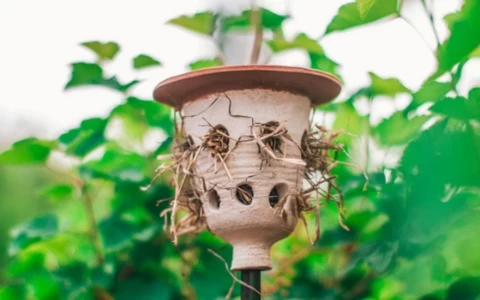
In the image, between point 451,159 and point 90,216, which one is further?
point 90,216

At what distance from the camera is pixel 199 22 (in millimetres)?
1178

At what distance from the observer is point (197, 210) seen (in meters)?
0.93

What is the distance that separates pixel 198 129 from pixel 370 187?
42cm

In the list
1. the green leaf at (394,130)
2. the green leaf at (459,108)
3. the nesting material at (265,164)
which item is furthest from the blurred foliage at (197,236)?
the green leaf at (459,108)

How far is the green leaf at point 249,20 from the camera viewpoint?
3.85ft

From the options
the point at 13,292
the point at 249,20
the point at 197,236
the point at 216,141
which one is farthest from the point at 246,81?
the point at 13,292

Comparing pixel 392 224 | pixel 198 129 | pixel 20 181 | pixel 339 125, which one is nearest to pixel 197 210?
pixel 198 129

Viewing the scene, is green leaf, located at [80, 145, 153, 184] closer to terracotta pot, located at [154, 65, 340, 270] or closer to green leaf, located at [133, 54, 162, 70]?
green leaf, located at [133, 54, 162, 70]

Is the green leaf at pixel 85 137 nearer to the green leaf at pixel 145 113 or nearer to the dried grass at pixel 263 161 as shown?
the green leaf at pixel 145 113

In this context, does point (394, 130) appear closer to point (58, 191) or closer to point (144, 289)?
point (144, 289)

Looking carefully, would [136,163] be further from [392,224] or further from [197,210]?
[392,224]

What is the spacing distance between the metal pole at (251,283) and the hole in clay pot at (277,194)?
0.10m

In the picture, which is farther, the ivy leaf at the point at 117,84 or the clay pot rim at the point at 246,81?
the ivy leaf at the point at 117,84

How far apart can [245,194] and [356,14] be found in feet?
1.01
